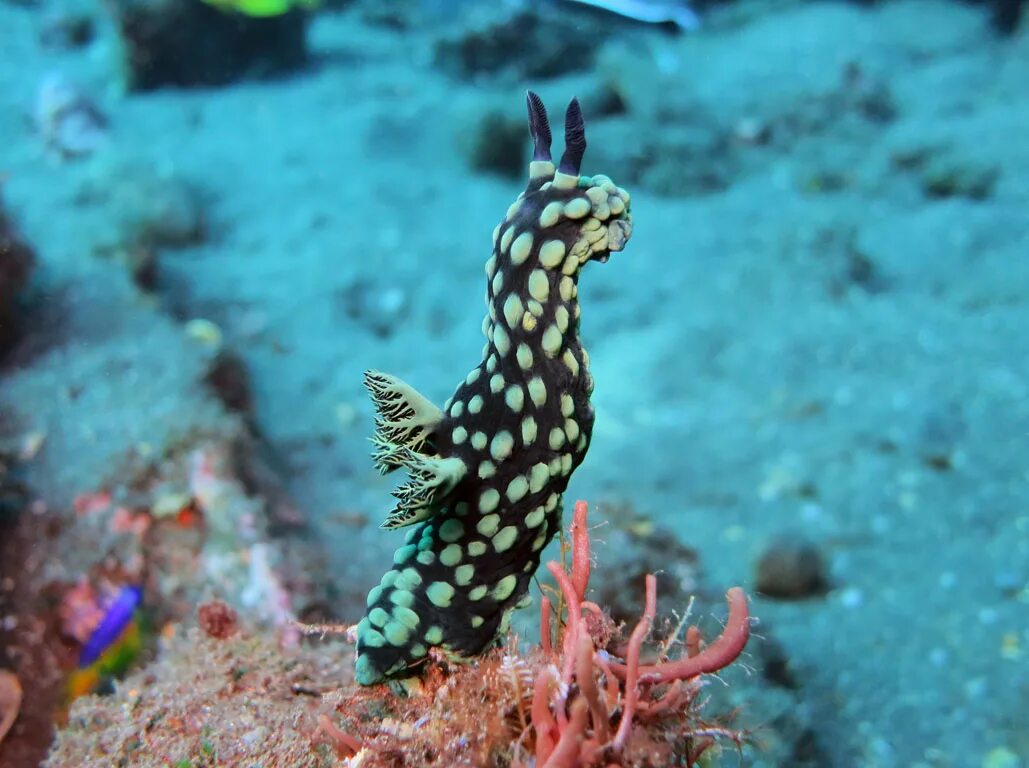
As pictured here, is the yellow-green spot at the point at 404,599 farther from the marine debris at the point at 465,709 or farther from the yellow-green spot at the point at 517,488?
the yellow-green spot at the point at 517,488

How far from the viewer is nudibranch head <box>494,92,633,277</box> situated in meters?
1.91

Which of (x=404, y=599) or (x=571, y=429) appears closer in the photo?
(x=571, y=429)

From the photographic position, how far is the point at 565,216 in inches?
75.2

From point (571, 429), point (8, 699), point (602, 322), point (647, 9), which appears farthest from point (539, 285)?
point (647, 9)

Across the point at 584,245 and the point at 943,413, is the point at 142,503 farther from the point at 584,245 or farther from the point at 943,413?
the point at 943,413

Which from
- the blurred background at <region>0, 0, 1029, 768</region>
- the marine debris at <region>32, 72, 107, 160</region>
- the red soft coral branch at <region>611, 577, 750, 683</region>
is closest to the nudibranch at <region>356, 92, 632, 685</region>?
the red soft coral branch at <region>611, 577, 750, 683</region>

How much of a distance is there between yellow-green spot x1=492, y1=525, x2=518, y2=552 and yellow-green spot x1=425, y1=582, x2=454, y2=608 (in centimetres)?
20

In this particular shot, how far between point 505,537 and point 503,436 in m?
0.30

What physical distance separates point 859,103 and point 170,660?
35.8 ft

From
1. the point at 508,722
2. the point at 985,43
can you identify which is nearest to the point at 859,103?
the point at 985,43

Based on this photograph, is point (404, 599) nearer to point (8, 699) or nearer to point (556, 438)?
point (556, 438)

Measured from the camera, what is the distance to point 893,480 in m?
5.15

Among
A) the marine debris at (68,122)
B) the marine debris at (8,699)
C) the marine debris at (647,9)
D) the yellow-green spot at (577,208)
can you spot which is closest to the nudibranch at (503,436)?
the yellow-green spot at (577,208)

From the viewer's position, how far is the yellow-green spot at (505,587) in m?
2.17
